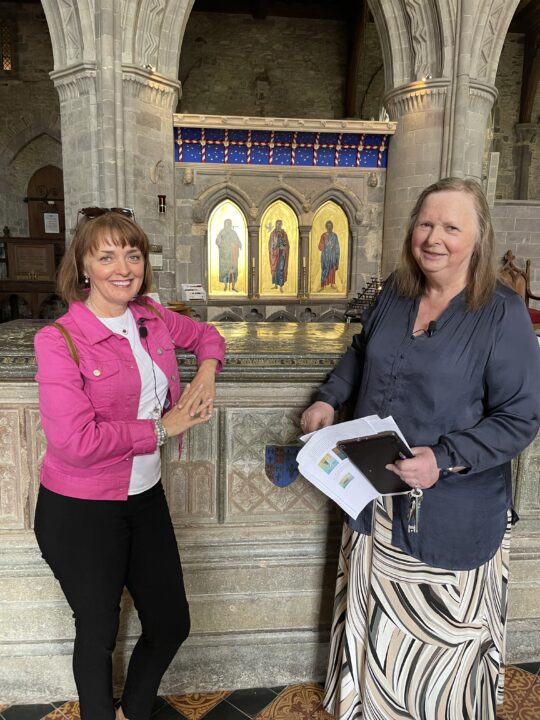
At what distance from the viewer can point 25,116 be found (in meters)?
13.7

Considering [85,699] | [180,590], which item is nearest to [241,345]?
[180,590]

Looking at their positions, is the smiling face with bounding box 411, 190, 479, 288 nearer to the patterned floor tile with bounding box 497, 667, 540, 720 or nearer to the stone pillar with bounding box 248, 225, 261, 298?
the patterned floor tile with bounding box 497, 667, 540, 720

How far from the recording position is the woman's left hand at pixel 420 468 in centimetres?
140

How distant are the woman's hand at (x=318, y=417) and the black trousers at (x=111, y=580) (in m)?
0.53

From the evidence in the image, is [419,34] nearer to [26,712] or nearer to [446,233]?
[446,233]

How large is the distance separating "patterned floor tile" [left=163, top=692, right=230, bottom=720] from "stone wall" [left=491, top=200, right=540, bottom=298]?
10.2m

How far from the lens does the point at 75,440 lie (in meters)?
1.39

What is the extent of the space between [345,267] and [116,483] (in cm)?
913

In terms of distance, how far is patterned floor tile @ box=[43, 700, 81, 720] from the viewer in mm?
2148

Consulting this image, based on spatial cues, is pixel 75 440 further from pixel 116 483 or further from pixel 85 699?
pixel 85 699

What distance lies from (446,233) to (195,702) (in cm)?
209

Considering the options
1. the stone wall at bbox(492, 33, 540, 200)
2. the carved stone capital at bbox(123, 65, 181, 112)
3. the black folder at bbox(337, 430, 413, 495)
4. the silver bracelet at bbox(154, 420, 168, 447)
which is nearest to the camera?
the black folder at bbox(337, 430, 413, 495)

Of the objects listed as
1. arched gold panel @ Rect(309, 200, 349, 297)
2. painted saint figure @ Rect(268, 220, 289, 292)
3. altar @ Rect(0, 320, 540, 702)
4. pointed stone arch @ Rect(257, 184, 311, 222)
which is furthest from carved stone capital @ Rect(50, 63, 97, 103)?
altar @ Rect(0, 320, 540, 702)

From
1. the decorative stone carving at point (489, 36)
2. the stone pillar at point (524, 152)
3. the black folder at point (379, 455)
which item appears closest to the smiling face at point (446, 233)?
the black folder at point (379, 455)
